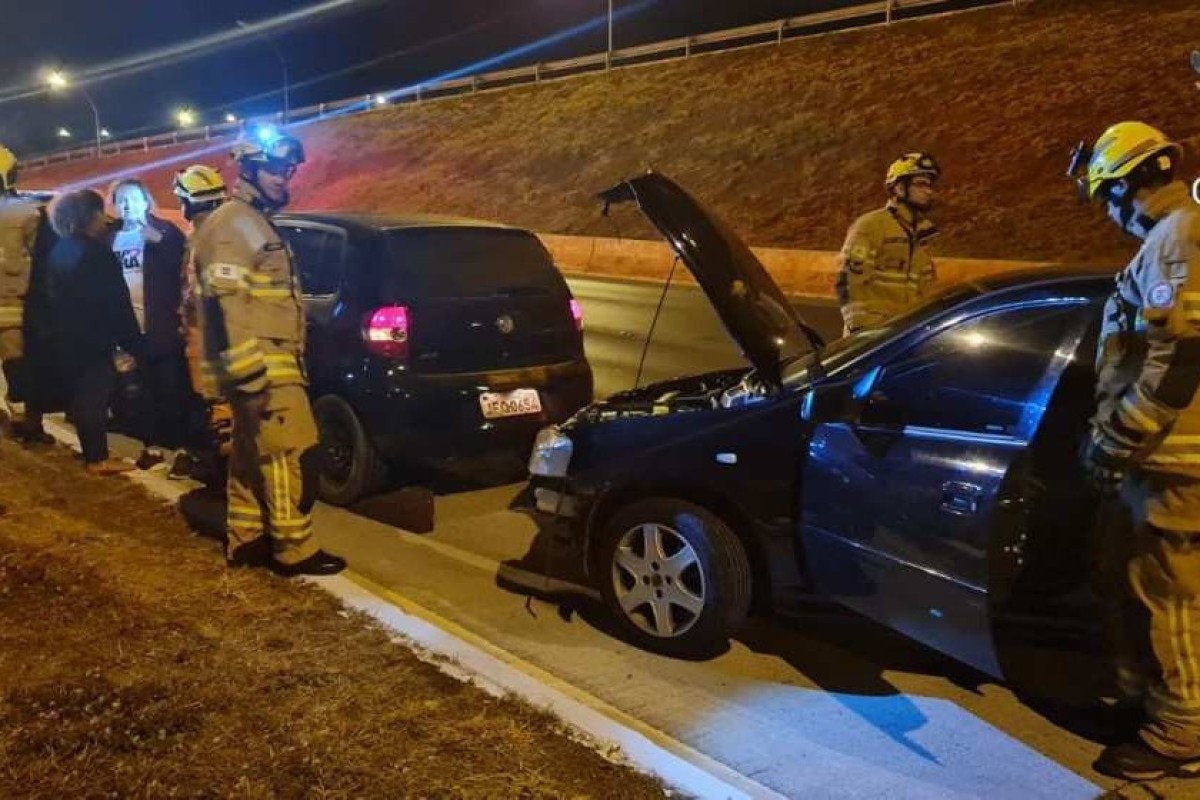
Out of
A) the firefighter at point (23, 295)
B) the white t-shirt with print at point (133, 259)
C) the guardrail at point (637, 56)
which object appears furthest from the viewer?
the guardrail at point (637, 56)

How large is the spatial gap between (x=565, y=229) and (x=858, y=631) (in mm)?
23266

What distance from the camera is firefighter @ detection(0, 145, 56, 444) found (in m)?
6.67

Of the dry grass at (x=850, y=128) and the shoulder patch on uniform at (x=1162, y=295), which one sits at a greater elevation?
the dry grass at (x=850, y=128)

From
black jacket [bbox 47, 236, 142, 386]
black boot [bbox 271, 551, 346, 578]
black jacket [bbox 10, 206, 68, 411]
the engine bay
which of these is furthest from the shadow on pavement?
black jacket [bbox 10, 206, 68, 411]

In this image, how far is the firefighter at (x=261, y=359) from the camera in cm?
455

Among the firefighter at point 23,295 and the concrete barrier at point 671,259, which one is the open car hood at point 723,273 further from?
the concrete barrier at point 671,259

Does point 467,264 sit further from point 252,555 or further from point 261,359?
point 252,555

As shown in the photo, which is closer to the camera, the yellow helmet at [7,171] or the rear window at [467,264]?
the rear window at [467,264]

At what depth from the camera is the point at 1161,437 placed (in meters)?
3.07

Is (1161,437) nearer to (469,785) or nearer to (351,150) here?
(469,785)

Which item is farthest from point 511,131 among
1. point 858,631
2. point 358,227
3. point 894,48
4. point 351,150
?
point 858,631

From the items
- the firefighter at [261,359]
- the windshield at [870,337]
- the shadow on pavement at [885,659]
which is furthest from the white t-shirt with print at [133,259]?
the windshield at [870,337]

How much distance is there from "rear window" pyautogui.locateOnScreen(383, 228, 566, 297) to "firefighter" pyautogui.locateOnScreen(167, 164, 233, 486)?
999 millimetres

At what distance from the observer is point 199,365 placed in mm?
5379
